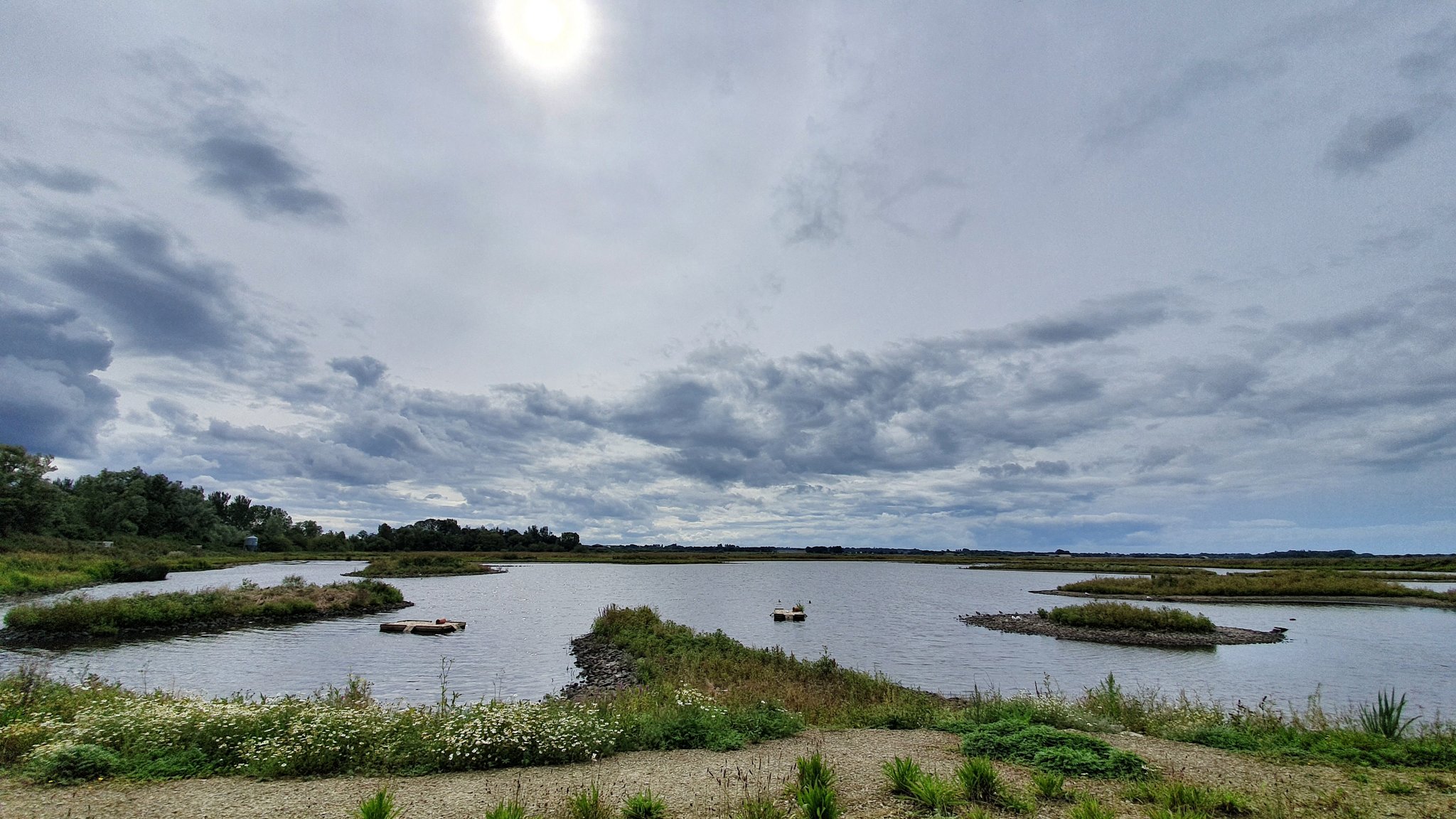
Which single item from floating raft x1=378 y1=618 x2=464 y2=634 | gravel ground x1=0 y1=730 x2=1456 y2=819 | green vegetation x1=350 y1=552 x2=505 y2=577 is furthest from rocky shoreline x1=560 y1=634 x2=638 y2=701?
green vegetation x1=350 y1=552 x2=505 y2=577

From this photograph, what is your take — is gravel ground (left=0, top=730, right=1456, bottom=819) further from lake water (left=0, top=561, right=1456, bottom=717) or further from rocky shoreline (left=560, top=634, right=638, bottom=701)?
lake water (left=0, top=561, right=1456, bottom=717)

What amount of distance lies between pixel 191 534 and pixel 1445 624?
574ft

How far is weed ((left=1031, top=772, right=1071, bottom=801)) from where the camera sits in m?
9.13

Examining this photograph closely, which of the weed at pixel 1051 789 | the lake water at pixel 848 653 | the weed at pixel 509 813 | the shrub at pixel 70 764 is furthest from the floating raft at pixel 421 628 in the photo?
the weed at pixel 1051 789

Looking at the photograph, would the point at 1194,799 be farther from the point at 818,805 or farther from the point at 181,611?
the point at 181,611

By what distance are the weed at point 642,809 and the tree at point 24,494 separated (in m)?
106

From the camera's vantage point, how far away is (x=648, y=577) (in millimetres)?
→ 111500

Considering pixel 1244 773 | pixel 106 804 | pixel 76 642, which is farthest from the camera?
pixel 76 642

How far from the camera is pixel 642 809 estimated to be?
827 centimetres

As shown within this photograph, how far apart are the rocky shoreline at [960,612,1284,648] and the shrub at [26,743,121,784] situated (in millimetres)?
46300

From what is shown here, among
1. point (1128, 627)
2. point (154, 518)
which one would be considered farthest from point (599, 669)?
point (154, 518)

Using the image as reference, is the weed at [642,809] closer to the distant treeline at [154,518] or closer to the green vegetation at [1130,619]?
the green vegetation at [1130,619]

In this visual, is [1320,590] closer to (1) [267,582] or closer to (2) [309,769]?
(2) [309,769]

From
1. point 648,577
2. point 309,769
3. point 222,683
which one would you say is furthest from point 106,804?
point 648,577
